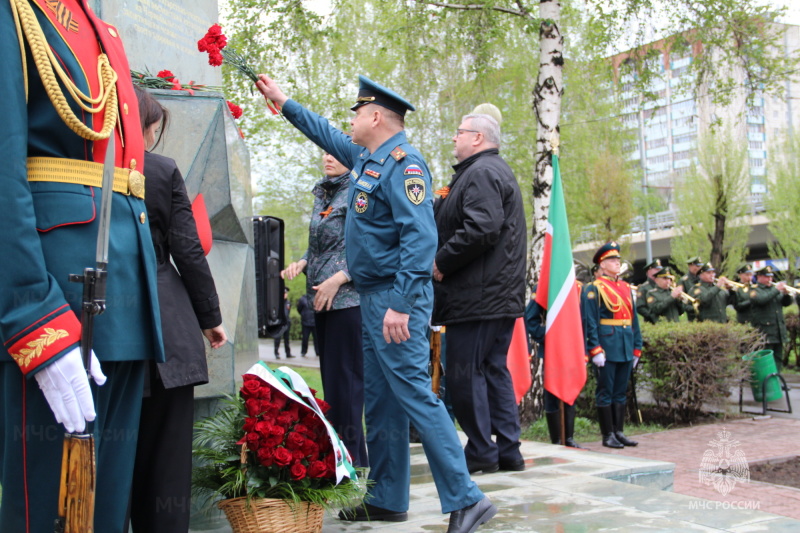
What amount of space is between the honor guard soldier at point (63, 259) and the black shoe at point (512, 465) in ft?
10.6

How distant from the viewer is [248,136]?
20594 millimetres

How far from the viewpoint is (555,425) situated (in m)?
7.91

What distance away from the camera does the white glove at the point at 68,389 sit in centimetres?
208

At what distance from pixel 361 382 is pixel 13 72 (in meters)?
2.92

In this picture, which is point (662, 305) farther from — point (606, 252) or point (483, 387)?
Answer: point (483, 387)

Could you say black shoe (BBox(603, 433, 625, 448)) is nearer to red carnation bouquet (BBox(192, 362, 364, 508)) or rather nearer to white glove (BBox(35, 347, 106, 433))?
red carnation bouquet (BBox(192, 362, 364, 508))

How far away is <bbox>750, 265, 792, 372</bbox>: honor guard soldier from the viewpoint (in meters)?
15.2

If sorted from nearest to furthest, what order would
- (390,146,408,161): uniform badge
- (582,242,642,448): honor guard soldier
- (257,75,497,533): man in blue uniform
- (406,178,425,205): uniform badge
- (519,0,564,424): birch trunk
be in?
(257,75,497,533): man in blue uniform → (406,178,425,205): uniform badge → (390,146,408,161): uniform badge → (582,242,642,448): honor guard soldier → (519,0,564,424): birch trunk

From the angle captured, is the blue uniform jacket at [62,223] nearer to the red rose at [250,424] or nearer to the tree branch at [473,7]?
the red rose at [250,424]

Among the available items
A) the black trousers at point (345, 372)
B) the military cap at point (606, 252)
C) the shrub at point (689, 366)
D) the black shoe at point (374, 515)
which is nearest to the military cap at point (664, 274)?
the shrub at point (689, 366)

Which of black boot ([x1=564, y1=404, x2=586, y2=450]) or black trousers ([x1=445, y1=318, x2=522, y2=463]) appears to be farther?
black boot ([x1=564, y1=404, x2=586, y2=450])

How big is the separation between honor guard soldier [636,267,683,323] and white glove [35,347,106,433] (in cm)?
1277

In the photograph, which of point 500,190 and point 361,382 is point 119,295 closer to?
point 361,382

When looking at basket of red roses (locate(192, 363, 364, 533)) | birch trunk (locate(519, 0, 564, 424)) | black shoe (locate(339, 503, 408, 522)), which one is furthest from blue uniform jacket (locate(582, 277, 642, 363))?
basket of red roses (locate(192, 363, 364, 533))
